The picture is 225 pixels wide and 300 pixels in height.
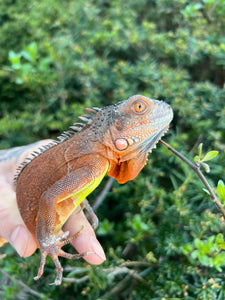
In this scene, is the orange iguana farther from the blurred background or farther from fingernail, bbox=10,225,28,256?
the blurred background

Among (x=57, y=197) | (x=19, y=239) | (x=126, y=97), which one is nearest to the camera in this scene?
(x=57, y=197)

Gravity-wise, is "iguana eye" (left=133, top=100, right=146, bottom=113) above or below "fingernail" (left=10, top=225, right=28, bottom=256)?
above

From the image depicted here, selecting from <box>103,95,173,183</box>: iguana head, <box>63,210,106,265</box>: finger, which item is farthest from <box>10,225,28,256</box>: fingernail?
<box>103,95,173,183</box>: iguana head

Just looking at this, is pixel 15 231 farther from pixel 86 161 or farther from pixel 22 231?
pixel 86 161

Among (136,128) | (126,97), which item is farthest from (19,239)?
(126,97)

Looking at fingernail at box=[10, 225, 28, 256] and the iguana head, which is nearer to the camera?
the iguana head

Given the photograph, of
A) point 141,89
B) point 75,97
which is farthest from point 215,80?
point 75,97
